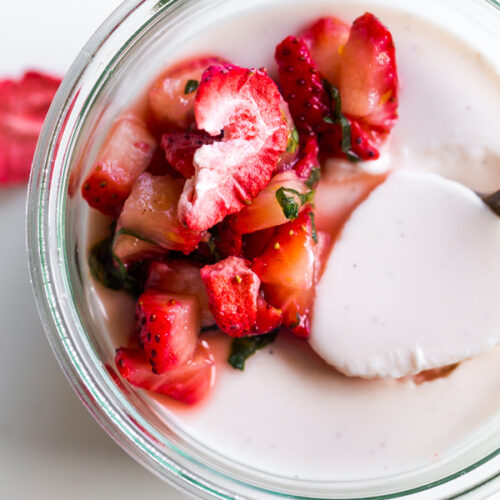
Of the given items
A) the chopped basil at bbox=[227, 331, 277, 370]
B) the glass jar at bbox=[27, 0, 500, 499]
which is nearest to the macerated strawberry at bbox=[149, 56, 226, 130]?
the glass jar at bbox=[27, 0, 500, 499]

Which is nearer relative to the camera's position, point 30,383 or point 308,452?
point 308,452

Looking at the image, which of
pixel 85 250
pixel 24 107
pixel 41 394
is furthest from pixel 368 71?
pixel 41 394

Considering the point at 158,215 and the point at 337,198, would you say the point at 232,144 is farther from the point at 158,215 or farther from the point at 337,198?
the point at 337,198

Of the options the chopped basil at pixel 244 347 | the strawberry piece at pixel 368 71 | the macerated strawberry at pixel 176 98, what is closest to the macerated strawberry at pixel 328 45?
the strawberry piece at pixel 368 71

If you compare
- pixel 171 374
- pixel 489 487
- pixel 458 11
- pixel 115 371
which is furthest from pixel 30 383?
pixel 458 11

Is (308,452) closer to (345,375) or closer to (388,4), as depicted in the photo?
(345,375)

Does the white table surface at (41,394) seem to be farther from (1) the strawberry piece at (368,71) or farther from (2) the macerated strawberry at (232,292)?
(1) the strawberry piece at (368,71)

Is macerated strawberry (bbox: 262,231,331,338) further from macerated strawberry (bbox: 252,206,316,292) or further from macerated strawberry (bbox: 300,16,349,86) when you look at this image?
macerated strawberry (bbox: 300,16,349,86)
